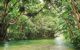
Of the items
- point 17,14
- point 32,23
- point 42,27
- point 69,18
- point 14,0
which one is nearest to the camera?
point 69,18

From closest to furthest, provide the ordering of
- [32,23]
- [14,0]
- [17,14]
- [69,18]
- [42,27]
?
[69,18] → [14,0] → [17,14] → [32,23] → [42,27]

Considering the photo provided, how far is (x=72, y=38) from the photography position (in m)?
16.5

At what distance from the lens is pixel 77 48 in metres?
16.0

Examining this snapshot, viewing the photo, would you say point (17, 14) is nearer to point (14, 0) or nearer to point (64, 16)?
point (14, 0)

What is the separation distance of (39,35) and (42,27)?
1306mm

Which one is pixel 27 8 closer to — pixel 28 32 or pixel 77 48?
pixel 77 48

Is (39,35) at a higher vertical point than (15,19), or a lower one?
lower

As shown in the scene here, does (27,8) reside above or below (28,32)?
above

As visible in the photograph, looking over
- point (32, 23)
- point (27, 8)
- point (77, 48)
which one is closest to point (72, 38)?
point (77, 48)

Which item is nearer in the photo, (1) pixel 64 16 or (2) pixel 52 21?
(1) pixel 64 16

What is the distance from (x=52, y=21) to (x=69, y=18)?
19508 millimetres

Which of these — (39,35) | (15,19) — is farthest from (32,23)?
(15,19)

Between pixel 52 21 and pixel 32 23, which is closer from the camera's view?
pixel 32 23

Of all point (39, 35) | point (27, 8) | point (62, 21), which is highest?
point (27, 8)
